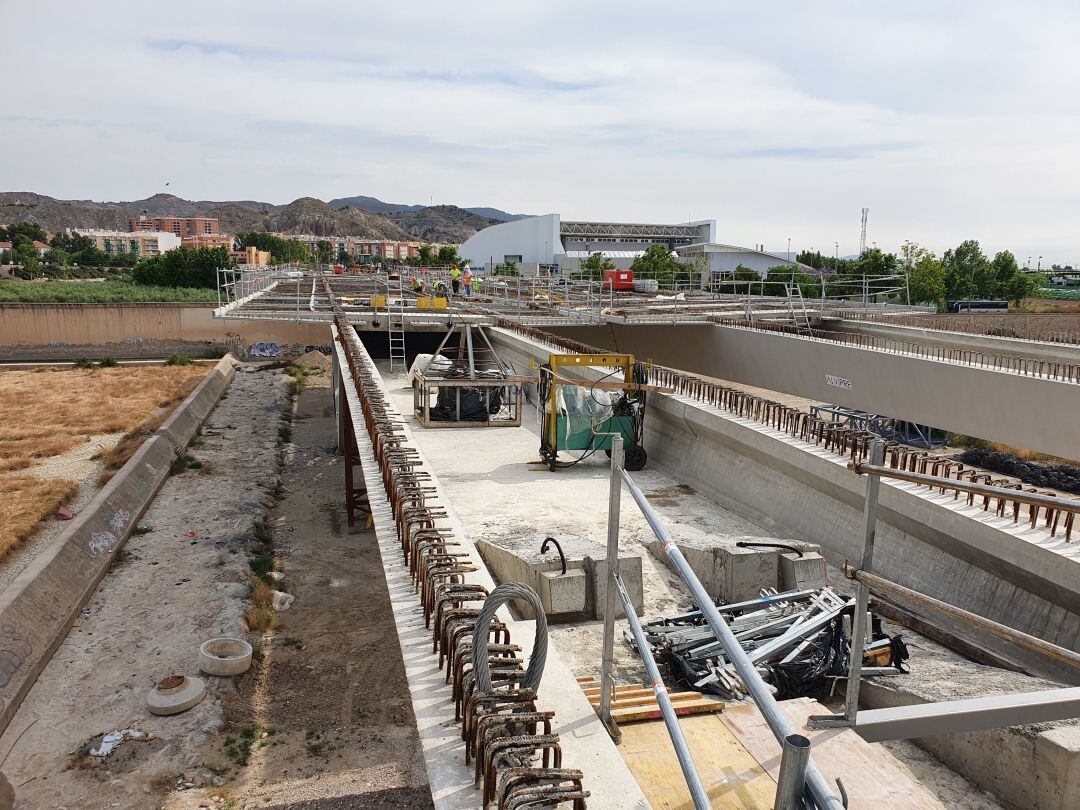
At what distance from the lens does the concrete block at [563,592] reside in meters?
8.86

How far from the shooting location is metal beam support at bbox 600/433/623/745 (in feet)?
13.1

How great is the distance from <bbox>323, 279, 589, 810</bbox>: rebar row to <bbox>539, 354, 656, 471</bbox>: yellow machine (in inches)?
264

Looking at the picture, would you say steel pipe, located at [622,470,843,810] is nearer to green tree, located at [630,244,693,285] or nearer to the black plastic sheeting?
the black plastic sheeting

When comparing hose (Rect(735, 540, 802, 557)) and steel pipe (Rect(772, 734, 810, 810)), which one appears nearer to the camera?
steel pipe (Rect(772, 734, 810, 810))

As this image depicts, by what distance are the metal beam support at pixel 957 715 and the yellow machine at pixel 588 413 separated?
11.6 meters

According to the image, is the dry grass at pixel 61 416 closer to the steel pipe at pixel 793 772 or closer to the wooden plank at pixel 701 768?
the wooden plank at pixel 701 768

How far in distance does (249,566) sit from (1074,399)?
1661cm

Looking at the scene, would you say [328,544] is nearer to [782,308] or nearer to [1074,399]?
[1074,399]

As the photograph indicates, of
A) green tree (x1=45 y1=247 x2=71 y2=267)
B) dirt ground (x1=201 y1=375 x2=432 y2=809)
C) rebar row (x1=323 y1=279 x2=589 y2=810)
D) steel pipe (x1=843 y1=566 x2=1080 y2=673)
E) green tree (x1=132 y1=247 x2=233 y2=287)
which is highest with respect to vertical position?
green tree (x1=45 y1=247 x2=71 y2=267)

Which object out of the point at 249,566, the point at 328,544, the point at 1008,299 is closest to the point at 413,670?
the point at 249,566

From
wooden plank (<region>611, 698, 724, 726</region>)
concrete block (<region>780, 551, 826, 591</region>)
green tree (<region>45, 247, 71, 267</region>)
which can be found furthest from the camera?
green tree (<region>45, 247, 71, 267</region>)

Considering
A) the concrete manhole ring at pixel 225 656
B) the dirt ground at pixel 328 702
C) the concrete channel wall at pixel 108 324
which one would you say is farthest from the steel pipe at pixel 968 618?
the concrete channel wall at pixel 108 324

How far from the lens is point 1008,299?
53.2 metres

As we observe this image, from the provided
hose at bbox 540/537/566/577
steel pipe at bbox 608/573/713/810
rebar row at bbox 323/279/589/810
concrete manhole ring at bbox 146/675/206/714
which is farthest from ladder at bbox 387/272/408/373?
steel pipe at bbox 608/573/713/810
